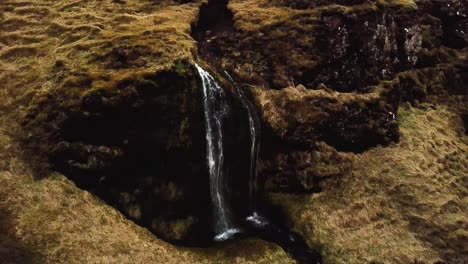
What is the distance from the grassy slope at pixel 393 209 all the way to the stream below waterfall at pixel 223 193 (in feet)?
4.68

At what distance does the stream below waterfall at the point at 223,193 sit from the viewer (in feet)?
100

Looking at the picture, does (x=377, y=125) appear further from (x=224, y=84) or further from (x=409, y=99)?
(x=224, y=84)

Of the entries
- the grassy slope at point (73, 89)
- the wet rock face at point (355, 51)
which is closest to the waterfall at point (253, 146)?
the grassy slope at point (73, 89)

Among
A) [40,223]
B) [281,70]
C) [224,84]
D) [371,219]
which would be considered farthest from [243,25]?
[40,223]

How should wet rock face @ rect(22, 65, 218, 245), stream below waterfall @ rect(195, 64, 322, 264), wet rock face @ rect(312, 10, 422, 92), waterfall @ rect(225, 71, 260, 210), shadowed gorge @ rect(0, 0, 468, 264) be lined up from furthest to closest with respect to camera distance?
wet rock face @ rect(312, 10, 422, 92) < waterfall @ rect(225, 71, 260, 210) < stream below waterfall @ rect(195, 64, 322, 264) < wet rock face @ rect(22, 65, 218, 245) < shadowed gorge @ rect(0, 0, 468, 264)

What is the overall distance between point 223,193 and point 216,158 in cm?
242

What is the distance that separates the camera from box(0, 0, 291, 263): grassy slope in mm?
24578

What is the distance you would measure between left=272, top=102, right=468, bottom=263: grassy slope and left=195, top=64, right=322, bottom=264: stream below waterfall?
1.43 meters

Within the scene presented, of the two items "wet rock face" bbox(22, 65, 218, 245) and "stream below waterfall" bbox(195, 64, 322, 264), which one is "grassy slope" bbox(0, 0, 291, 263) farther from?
"stream below waterfall" bbox(195, 64, 322, 264)

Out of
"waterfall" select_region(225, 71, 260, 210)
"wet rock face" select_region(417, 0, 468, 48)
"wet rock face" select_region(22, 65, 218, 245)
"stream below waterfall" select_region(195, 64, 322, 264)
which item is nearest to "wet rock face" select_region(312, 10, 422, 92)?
"waterfall" select_region(225, 71, 260, 210)

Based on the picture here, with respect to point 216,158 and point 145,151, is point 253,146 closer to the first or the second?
point 216,158

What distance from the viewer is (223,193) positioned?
31.6m

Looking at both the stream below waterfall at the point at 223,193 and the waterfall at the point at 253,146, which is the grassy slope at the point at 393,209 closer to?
the stream below waterfall at the point at 223,193

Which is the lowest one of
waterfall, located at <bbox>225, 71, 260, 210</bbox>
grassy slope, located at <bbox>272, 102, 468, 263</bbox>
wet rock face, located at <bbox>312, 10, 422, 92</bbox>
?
grassy slope, located at <bbox>272, 102, 468, 263</bbox>
